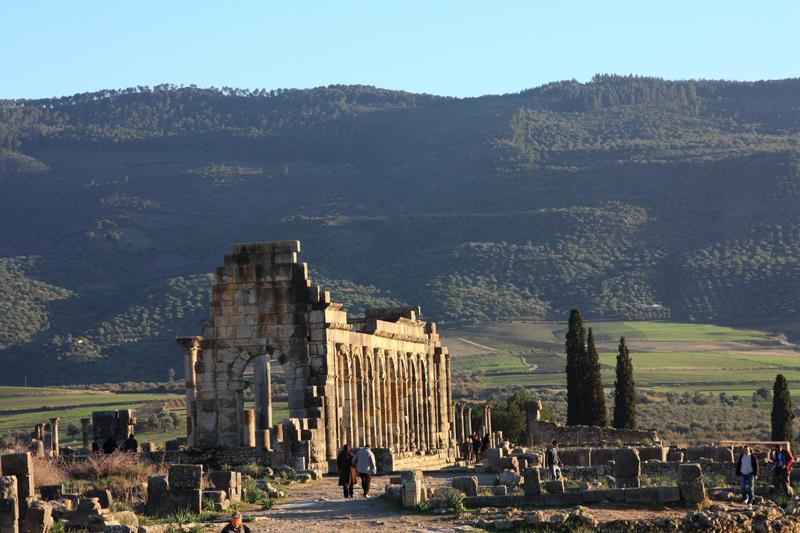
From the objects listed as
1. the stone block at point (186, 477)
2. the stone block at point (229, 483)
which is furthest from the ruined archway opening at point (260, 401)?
the stone block at point (186, 477)

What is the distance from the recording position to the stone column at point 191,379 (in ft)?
167

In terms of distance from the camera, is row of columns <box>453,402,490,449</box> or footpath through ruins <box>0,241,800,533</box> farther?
row of columns <box>453,402,490,449</box>

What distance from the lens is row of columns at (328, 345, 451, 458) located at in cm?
5353

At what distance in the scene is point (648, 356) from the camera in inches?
5728

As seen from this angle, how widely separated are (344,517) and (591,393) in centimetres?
3916

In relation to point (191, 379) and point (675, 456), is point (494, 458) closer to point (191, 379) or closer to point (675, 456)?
point (675, 456)

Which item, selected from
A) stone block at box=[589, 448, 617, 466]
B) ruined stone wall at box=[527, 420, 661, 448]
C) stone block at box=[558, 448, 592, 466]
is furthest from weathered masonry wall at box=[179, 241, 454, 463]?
ruined stone wall at box=[527, 420, 661, 448]

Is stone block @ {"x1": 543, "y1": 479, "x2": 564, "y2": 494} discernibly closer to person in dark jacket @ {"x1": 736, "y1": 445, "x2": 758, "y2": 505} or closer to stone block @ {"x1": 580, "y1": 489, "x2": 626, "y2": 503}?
stone block @ {"x1": 580, "y1": 489, "x2": 626, "y2": 503}

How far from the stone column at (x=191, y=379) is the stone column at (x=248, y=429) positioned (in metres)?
1.41

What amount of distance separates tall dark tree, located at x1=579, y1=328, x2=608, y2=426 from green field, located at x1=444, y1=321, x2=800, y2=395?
2169 inches

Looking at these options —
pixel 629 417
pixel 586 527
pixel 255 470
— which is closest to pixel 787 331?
pixel 629 417

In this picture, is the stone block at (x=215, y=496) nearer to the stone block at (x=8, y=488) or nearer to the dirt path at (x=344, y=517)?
the dirt path at (x=344, y=517)

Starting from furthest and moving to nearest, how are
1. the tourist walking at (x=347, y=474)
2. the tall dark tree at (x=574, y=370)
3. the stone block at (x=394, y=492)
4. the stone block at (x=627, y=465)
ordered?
1. the tall dark tree at (x=574, y=370)
2. the tourist walking at (x=347, y=474)
3. the stone block at (x=627, y=465)
4. the stone block at (x=394, y=492)

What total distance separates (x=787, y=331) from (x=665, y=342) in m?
14.8
